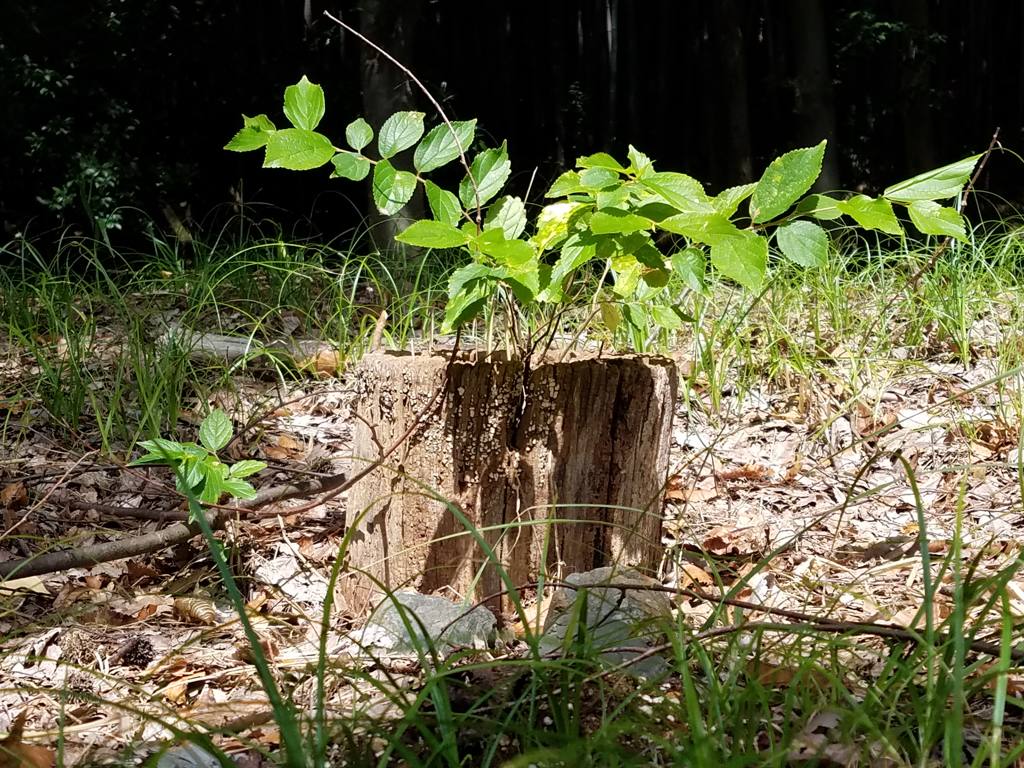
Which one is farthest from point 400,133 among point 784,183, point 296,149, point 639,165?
point 784,183

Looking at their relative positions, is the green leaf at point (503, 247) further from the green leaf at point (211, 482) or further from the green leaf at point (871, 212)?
A: the green leaf at point (211, 482)

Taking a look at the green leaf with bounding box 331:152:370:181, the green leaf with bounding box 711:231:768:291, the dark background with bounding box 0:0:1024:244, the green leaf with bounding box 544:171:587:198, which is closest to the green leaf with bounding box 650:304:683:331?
the green leaf with bounding box 544:171:587:198

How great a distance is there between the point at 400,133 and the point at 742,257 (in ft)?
2.05

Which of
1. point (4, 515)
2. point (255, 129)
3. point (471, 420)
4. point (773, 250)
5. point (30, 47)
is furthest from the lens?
point (30, 47)

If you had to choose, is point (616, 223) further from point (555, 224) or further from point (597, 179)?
point (555, 224)

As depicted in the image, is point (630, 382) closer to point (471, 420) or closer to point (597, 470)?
point (597, 470)

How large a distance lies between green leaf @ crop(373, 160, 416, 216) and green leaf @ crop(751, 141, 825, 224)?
1.86ft

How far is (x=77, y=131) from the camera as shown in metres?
6.76

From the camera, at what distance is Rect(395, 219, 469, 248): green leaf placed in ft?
5.27

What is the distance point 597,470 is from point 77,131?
5.94 m

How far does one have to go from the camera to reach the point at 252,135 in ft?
5.46

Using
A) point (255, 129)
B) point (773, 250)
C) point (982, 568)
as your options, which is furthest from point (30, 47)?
point (982, 568)

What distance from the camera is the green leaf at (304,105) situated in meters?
1.67

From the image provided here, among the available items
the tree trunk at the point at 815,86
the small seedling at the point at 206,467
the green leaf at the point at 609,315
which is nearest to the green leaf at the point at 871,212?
the green leaf at the point at 609,315
